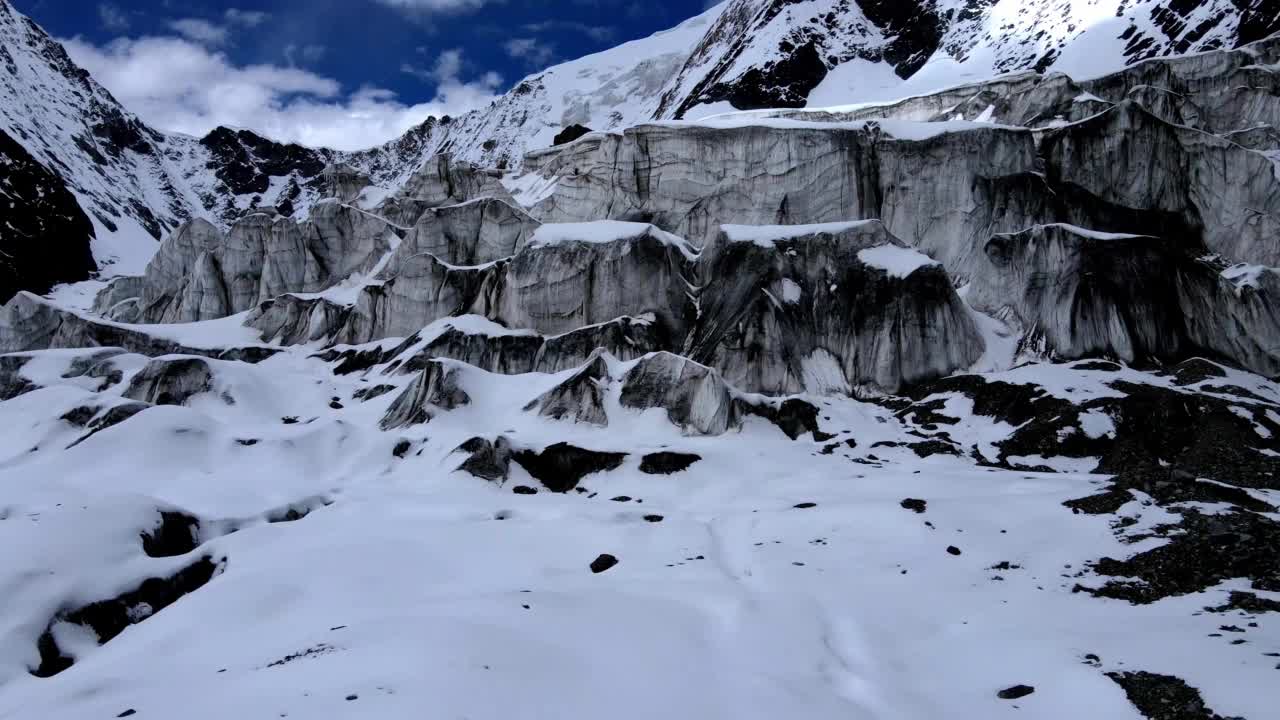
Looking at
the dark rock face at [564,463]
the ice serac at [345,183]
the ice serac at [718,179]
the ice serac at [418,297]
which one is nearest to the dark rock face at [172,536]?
the dark rock face at [564,463]

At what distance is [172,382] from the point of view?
40.2 meters

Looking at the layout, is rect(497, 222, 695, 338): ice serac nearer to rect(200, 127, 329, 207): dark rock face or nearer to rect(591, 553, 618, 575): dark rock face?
rect(591, 553, 618, 575): dark rock face

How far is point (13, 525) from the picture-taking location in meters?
15.6

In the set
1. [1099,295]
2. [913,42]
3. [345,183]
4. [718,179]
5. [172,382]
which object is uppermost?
[913,42]

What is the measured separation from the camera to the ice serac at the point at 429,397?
3291 cm

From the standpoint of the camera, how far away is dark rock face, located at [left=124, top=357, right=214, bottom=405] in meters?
40.0

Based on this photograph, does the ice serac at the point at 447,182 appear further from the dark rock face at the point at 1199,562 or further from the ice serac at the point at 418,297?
the dark rock face at the point at 1199,562

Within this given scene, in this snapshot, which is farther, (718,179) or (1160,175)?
(718,179)

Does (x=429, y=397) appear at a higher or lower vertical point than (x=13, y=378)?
lower

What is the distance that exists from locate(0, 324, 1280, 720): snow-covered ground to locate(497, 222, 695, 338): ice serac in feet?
55.8

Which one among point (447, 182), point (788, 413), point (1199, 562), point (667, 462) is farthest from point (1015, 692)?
point (447, 182)

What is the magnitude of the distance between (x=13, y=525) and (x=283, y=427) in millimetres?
17490

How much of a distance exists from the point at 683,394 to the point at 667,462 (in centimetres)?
513

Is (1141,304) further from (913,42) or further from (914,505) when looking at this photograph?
(913,42)
